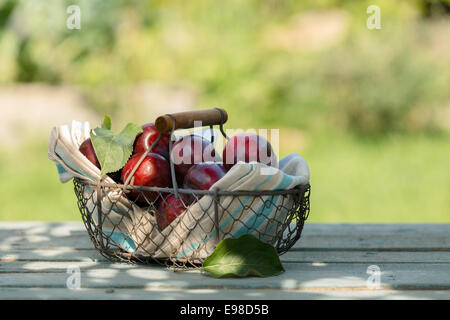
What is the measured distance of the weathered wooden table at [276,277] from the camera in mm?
1268

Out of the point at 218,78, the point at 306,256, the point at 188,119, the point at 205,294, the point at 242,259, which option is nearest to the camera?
the point at 205,294

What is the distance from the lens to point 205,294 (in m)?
1.25

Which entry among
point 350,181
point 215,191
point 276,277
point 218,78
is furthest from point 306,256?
point 218,78

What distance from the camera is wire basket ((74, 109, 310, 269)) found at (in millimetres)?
1374

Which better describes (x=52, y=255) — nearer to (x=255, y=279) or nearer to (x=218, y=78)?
(x=255, y=279)

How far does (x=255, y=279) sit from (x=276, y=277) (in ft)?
0.16

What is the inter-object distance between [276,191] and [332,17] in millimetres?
6195

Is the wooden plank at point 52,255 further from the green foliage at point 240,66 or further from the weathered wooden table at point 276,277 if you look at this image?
the green foliage at point 240,66

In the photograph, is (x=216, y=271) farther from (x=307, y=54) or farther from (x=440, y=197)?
(x=307, y=54)

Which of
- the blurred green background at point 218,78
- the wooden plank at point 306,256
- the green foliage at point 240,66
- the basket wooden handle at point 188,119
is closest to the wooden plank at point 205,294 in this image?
the wooden plank at point 306,256

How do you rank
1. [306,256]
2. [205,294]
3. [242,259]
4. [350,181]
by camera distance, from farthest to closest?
[350,181] < [306,256] < [242,259] < [205,294]

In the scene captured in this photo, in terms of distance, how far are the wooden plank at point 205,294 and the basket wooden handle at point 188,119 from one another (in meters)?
0.37

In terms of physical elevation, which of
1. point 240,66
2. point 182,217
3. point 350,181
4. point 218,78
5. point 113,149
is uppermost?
point 240,66
